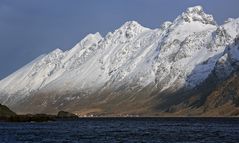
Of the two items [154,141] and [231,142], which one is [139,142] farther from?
[231,142]

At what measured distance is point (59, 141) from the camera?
479 ft

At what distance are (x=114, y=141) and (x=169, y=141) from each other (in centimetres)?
1305

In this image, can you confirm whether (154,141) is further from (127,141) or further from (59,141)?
(59,141)

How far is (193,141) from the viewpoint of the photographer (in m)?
144

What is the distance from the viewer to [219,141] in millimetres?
144500

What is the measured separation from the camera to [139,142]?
5546 inches

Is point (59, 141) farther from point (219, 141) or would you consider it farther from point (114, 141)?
point (219, 141)

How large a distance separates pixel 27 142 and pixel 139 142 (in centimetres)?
2609

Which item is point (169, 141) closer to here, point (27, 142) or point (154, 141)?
point (154, 141)

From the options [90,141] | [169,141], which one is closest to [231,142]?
[169,141]

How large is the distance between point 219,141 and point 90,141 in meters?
30.4

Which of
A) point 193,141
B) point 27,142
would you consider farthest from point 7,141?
point 193,141

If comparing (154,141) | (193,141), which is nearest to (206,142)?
(193,141)

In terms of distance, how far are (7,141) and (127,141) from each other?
1112 inches
